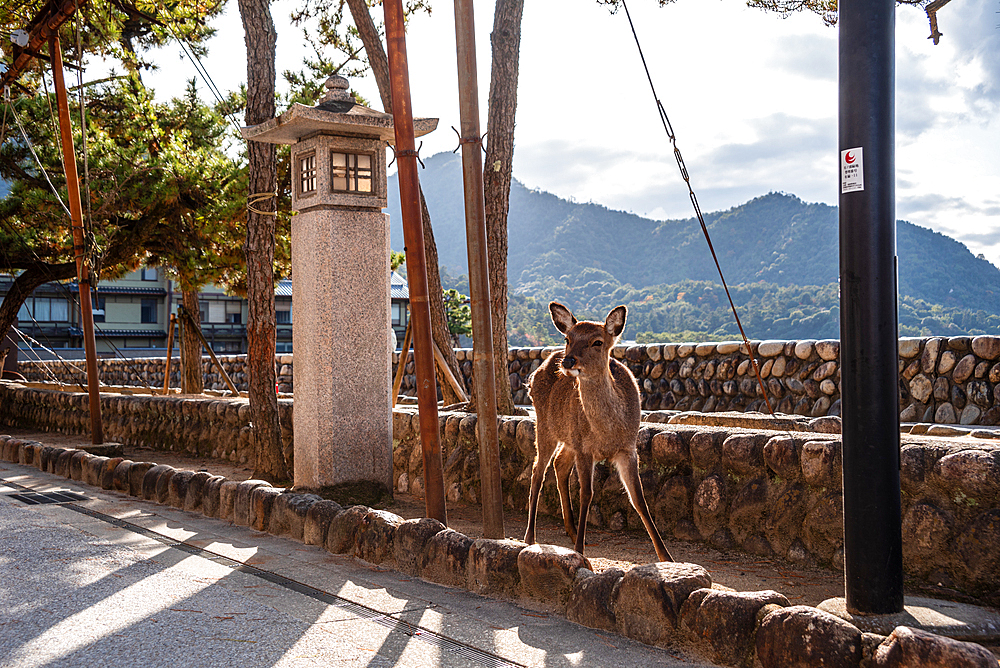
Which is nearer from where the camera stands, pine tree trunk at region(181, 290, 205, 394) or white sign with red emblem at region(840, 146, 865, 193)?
white sign with red emblem at region(840, 146, 865, 193)

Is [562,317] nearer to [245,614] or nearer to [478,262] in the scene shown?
[478,262]

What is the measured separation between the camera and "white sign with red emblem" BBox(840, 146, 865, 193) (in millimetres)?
3420

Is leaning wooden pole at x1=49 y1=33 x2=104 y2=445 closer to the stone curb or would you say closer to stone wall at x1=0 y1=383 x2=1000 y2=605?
stone wall at x1=0 y1=383 x2=1000 y2=605

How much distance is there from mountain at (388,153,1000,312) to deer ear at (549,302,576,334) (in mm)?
37582

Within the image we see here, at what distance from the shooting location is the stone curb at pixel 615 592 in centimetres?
282

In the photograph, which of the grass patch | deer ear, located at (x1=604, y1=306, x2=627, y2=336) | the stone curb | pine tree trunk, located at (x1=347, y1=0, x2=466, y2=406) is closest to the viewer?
the stone curb

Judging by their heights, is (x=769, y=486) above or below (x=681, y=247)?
below

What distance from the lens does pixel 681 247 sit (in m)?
93.7

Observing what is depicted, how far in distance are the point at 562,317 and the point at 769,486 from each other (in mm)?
1635

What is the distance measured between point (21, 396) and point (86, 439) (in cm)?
427

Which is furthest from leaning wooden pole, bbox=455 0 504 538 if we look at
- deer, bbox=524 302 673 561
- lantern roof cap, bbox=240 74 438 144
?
lantern roof cap, bbox=240 74 438 144

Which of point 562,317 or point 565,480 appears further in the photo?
point 565,480

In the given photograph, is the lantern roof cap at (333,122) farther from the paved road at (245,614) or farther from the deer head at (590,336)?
the paved road at (245,614)

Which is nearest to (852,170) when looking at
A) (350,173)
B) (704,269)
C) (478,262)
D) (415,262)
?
(478,262)
